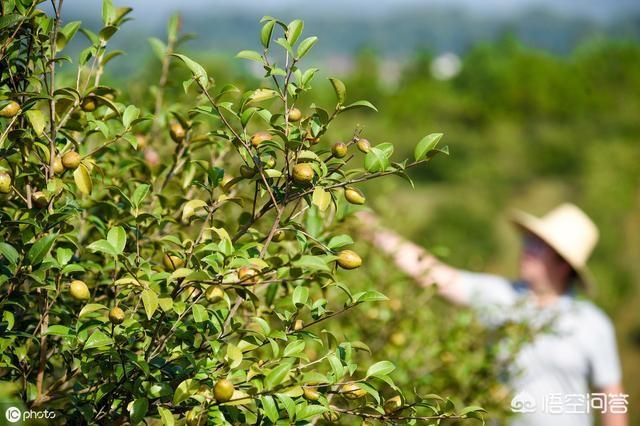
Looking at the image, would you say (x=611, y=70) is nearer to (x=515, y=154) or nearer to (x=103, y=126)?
(x=515, y=154)

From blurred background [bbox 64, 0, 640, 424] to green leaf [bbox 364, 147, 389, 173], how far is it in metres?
0.28

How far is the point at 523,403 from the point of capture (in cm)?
241

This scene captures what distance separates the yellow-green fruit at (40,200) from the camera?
1057mm

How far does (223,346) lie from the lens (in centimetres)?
115

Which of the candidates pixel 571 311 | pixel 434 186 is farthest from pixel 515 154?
pixel 571 311

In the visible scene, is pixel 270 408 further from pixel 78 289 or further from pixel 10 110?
pixel 10 110

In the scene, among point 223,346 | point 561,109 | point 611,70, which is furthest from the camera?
point 611,70

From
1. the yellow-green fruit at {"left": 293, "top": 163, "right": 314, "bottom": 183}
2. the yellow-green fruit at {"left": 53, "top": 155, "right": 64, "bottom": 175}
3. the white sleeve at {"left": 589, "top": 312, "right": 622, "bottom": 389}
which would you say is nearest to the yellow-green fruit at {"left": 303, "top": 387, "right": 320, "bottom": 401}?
the yellow-green fruit at {"left": 293, "top": 163, "right": 314, "bottom": 183}

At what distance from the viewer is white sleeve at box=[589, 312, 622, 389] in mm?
2635

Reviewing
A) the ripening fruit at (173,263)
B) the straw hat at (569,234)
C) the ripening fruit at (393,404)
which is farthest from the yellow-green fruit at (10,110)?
the straw hat at (569,234)

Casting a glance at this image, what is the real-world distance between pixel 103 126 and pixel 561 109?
27.8m

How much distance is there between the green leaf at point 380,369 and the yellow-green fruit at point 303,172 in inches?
13.2

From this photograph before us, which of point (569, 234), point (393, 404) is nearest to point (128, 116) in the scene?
point (393, 404)

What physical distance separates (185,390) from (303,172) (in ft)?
Result: 1.20
